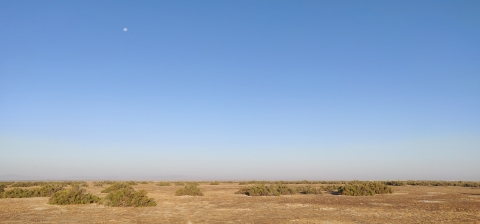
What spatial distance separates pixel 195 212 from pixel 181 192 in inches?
527

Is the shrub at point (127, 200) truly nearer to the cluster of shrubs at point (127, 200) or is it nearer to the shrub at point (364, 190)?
the cluster of shrubs at point (127, 200)

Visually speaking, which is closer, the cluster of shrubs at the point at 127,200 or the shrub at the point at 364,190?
the cluster of shrubs at the point at 127,200

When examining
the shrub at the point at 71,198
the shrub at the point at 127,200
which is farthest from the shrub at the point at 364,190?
the shrub at the point at 71,198

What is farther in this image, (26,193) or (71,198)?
(26,193)

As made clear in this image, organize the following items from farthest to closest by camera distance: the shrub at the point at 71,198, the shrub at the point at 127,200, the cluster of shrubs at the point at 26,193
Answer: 1. the cluster of shrubs at the point at 26,193
2. the shrub at the point at 71,198
3. the shrub at the point at 127,200

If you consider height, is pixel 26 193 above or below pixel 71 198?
below

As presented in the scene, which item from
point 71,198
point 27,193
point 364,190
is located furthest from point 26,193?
point 364,190

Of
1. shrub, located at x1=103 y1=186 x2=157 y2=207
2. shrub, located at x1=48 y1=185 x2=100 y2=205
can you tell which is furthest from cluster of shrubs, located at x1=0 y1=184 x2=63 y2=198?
shrub, located at x1=103 y1=186 x2=157 y2=207

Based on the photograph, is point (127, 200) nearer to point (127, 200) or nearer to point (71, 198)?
point (127, 200)

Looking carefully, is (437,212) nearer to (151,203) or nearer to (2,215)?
(151,203)

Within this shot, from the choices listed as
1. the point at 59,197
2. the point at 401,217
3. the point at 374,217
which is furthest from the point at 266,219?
the point at 59,197

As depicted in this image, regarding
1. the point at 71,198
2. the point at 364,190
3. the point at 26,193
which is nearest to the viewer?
the point at 71,198

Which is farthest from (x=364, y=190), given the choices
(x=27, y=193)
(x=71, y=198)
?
(x=27, y=193)

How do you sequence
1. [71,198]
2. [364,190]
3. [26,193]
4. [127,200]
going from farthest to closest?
[364,190]
[26,193]
[71,198]
[127,200]
